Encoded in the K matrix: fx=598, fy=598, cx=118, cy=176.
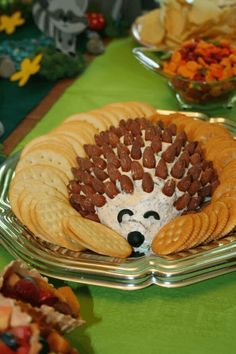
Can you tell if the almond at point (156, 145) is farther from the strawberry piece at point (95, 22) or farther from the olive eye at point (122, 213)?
the strawberry piece at point (95, 22)

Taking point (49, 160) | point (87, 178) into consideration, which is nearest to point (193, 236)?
point (87, 178)

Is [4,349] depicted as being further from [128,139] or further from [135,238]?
[128,139]

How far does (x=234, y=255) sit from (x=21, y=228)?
0.34 metres

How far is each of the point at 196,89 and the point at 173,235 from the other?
574mm

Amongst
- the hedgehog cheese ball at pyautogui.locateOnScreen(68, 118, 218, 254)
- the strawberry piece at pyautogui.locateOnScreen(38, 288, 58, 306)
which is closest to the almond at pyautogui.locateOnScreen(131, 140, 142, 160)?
the hedgehog cheese ball at pyautogui.locateOnScreen(68, 118, 218, 254)

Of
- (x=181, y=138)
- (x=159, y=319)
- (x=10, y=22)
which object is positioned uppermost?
(x=181, y=138)

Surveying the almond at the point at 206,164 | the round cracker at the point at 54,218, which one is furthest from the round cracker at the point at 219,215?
the round cracker at the point at 54,218

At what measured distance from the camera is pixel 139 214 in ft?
3.02

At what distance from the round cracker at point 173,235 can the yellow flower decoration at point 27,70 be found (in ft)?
2.88

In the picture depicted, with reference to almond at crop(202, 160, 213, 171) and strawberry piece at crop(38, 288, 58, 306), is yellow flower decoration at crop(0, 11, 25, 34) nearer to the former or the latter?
almond at crop(202, 160, 213, 171)

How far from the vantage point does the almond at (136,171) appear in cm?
95

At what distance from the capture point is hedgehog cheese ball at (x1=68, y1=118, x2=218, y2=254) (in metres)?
0.92

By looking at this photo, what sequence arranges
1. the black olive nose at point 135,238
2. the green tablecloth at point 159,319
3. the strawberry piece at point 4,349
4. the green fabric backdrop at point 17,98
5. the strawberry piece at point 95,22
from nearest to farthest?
the strawberry piece at point 4,349, the green tablecloth at point 159,319, the black olive nose at point 135,238, the green fabric backdrop at point 17,98, the strawberry piece at point 95,22

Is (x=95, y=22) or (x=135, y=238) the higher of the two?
(x=135, y=238)
